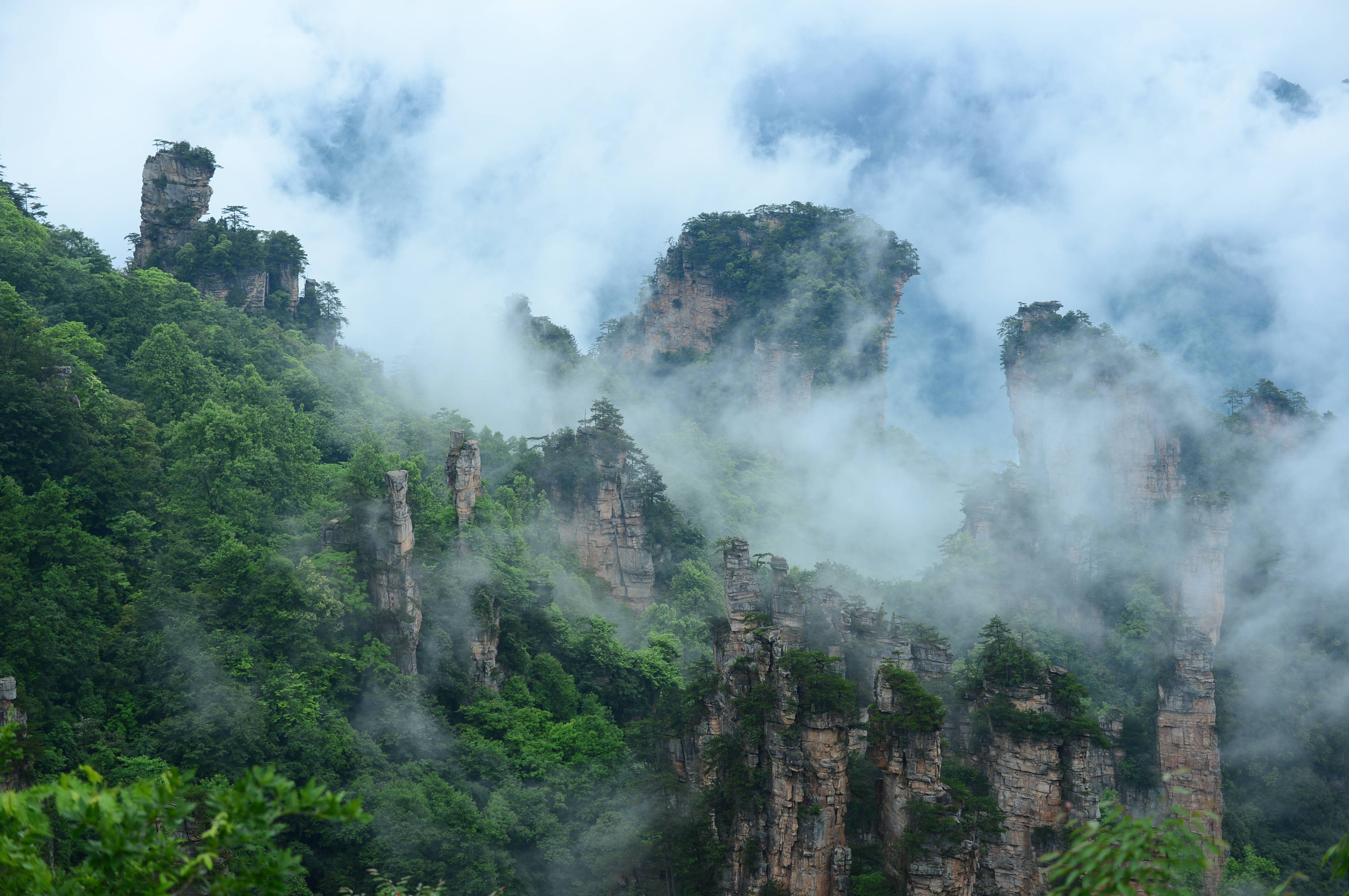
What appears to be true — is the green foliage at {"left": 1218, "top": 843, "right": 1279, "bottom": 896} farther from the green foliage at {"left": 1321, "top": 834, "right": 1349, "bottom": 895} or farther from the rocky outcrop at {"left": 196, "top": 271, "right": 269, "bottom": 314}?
the rocky outcrop at {"left": 196, "top": 271, "right": 269, "bottom": 314}

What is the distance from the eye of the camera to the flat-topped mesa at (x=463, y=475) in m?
46.0

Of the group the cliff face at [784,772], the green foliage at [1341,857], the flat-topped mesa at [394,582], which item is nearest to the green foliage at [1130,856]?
the green foliage at [1341,857]

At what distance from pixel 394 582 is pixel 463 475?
26.1 ft

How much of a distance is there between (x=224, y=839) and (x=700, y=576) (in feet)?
151

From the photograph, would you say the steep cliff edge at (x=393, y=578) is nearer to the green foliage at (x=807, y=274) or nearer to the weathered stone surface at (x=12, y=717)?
→ the weathered stone surface at (x=12, y=717)

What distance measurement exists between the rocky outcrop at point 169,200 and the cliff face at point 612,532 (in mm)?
29588

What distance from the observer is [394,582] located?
1545 inches

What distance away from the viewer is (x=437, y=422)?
2296 inches

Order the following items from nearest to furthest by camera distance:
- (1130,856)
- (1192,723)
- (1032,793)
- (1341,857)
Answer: (1341,857) < (1130,856) < (1032,793) < (1192,723)

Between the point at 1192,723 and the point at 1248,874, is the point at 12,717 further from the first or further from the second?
the point at 1248,874

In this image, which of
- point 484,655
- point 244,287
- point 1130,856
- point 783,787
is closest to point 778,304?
point 244,287

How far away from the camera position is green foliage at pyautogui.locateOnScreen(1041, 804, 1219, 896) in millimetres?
10258

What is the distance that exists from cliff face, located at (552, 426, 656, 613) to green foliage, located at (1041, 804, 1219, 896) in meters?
45.4

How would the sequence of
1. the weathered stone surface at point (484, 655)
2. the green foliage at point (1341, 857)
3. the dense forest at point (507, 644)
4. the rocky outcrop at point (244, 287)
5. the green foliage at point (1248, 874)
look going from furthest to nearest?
1. the rocky outcrop at point (244, 287)
2. the green foliage at point (1248, 874)
3. the weathered stone surface at point (484, 655)
4. the dense forest at point (507, 644)
5. the green foliage at point (1341, 857)
